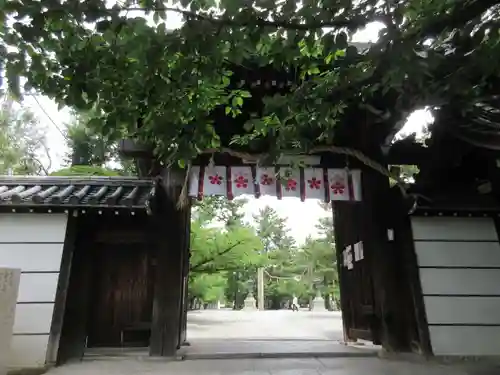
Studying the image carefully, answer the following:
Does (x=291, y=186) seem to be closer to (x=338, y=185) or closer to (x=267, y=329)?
(x=338, y=185)

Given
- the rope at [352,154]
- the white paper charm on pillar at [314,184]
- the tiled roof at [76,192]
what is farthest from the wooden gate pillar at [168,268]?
the white paper charm on pillar at [314,184]

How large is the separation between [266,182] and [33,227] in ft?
11.1

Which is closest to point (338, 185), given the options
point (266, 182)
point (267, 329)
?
point (266, 182)

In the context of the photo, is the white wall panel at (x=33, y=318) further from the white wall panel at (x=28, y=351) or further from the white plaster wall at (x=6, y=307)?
the white plaster wall at (x=6, y=307)

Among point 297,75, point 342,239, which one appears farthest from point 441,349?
point 297,75

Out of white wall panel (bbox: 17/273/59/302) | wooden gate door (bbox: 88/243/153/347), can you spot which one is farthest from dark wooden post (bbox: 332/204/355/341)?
white wall panel (bbox: 17/273/59/302)

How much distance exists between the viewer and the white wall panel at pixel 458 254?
5.65 meters

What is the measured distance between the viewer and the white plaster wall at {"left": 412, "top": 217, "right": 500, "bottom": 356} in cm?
538

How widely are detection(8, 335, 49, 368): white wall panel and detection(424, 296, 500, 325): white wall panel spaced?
5123 mm

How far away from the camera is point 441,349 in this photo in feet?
17.4

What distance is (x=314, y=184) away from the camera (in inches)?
238

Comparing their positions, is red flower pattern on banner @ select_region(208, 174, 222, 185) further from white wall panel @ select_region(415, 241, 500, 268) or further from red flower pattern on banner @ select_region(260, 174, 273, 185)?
white wall panel @ select_region(415, 241, 500, 268)

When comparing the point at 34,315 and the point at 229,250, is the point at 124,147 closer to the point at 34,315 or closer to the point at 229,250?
the point at 34,315

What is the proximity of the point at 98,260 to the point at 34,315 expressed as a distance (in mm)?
1157
